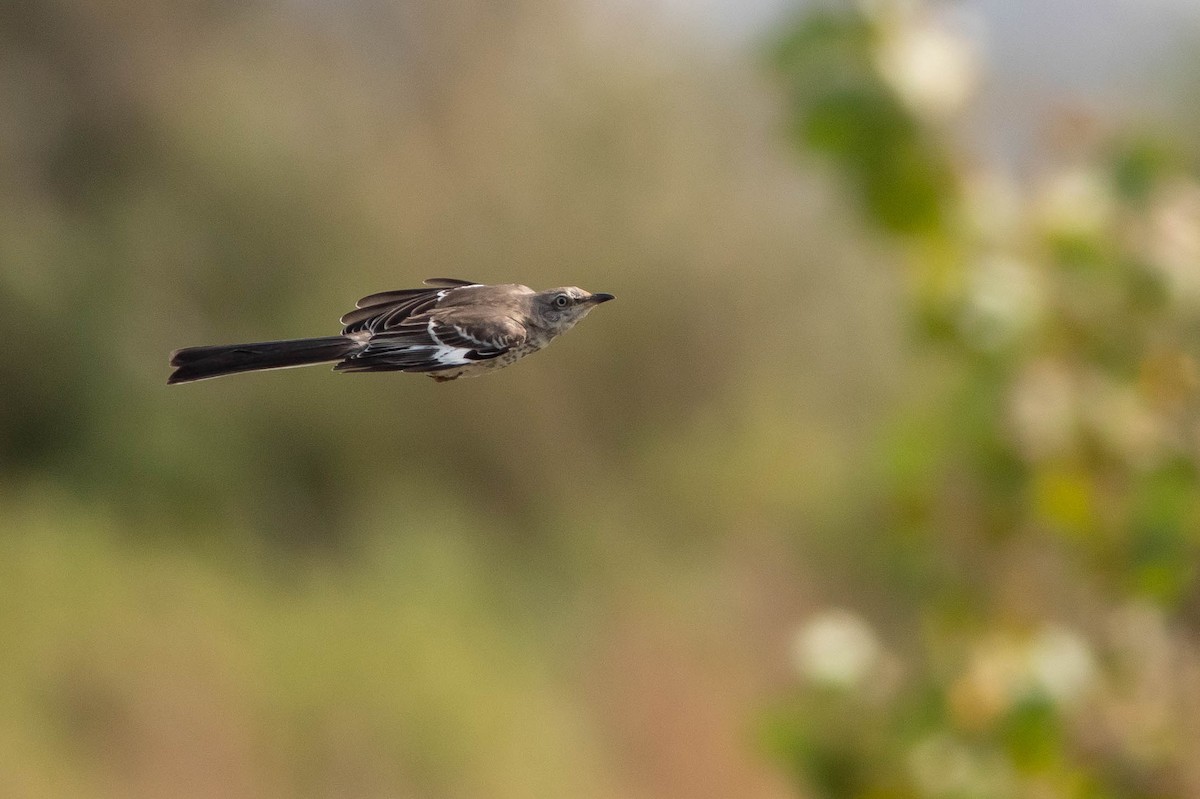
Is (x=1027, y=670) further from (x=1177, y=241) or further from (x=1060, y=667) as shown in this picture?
(x=1177, y=241)

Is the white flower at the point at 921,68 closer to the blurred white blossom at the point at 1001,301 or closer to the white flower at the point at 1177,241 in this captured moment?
the blurred white blossom at the point at 1001,301

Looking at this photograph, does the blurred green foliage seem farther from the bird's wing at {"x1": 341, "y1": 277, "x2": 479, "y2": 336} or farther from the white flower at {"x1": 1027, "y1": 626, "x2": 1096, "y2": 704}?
the bird's wing at {"x1": 341, "y1": 277, "x2": 479, "y2": 336}

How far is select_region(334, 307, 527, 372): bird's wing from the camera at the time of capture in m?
1.76

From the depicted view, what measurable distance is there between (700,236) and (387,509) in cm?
739

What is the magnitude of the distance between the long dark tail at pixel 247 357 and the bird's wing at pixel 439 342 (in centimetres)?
5

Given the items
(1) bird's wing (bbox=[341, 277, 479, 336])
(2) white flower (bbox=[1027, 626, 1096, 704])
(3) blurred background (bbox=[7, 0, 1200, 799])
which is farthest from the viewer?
(3) blurred background (bbox=[7, 0, 1200, 799])

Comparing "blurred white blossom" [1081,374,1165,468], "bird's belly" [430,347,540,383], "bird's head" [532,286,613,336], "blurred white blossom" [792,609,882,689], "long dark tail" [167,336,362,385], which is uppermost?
"blurred white blossom" [1081,374,1165,468]

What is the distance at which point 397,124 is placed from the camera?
2886 centimetres

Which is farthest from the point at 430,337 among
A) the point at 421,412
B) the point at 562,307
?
the point at 421,412

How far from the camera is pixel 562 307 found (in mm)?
1955

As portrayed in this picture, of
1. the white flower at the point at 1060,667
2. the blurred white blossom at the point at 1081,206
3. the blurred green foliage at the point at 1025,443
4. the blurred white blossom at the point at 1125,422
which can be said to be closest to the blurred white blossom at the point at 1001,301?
the blurred green foliage at the point at 1025,443

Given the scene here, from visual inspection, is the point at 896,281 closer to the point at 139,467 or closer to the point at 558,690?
the point at 558,690

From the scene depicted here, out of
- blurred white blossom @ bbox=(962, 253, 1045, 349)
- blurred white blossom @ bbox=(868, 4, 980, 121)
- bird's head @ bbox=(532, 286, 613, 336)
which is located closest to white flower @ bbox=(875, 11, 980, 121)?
blurred white blossom @ bbox=(868, 4, 980, 121)

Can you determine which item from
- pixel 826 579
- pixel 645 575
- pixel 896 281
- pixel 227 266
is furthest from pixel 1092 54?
pixel 227 266
